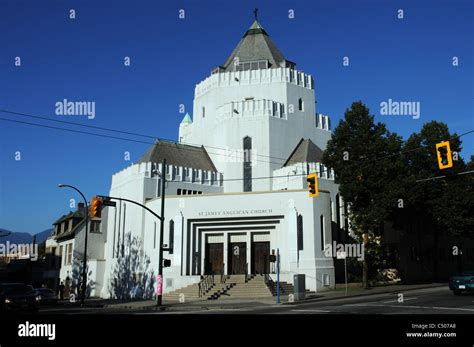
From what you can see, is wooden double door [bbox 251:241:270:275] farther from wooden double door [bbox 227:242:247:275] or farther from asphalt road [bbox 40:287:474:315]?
asphalt road [bbox 40:287:474:315]

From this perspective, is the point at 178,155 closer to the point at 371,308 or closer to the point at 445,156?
the point at 371,308

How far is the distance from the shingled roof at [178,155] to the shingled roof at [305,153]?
27.0 ft

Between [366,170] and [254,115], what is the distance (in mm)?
14761

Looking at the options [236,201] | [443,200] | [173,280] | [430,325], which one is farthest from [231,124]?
[430,325]

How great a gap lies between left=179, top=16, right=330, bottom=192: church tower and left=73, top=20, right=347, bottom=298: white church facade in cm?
11

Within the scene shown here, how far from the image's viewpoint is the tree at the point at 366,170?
34.8 meters

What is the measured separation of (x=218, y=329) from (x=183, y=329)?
691mm

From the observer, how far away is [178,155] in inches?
1816

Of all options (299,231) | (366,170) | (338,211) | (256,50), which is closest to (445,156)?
(366,170)

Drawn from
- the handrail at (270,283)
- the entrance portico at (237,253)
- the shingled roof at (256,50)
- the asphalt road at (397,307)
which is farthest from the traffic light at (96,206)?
the shingled roof at (256,50)

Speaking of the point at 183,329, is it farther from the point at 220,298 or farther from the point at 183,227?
the point at 183,227

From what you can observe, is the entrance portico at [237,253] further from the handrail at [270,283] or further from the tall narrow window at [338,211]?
the tall narrow window at [338,211]

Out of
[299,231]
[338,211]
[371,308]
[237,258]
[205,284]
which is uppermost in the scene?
[338,211]

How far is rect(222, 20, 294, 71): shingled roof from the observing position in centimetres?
5119
